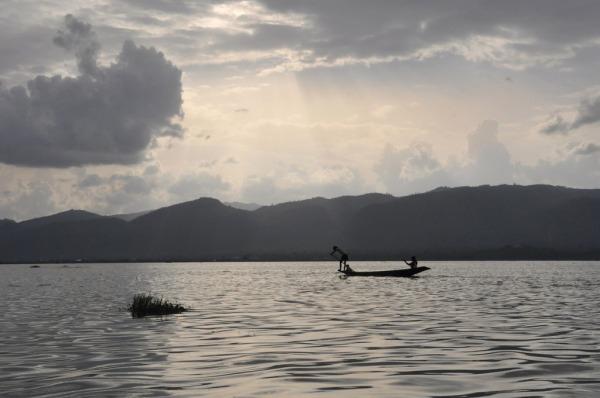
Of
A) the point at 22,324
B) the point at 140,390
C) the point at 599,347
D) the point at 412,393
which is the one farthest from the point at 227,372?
the point at 22,324

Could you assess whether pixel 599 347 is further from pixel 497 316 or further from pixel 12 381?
pixel 12 381

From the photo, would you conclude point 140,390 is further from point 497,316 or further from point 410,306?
point 410,306

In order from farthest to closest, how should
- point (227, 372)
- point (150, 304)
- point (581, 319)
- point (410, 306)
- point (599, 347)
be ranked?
point (410, 306) → point (150, 304) → point (581, 319) → point (599, 347) → point (227, 372)

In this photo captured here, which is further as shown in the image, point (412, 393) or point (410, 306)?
point (410, 306)

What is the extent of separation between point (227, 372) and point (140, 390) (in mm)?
2930

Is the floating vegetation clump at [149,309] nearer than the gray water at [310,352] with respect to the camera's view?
No

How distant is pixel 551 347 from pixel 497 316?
11108 millimetres

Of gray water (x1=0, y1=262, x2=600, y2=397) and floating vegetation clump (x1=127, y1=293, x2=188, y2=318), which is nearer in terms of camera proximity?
gray water (x1=0, y1=262, x2=600, y2=397)

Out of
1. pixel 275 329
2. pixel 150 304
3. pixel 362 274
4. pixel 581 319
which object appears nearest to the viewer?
pixel 275 329

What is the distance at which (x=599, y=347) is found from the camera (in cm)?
2172

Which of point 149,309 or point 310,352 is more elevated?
point 149,309

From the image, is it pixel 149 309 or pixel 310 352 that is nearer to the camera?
pixel 310 352

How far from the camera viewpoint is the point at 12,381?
1700 cm

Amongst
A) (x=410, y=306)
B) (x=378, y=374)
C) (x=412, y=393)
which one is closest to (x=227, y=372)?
(x=378, y=374)
